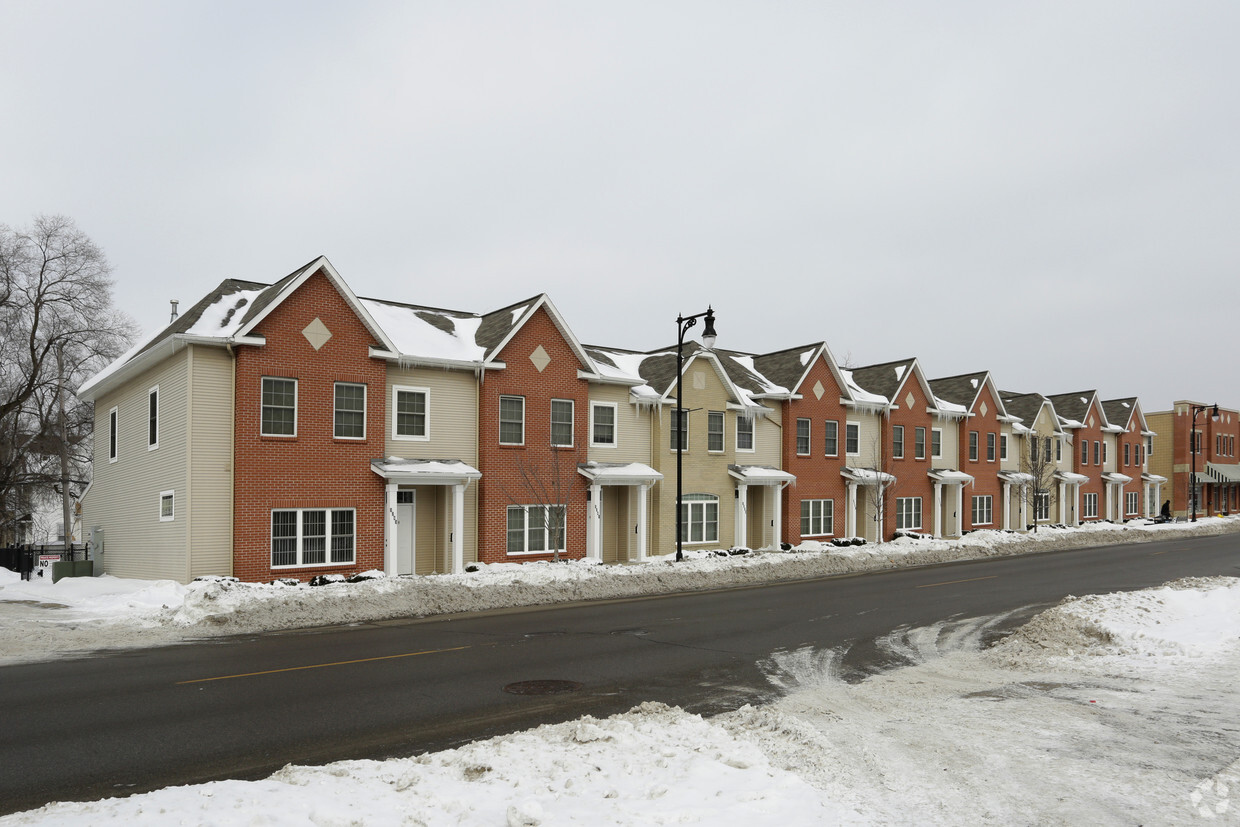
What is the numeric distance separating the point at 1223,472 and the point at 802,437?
57361mm

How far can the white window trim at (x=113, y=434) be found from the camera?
2830 centimetres

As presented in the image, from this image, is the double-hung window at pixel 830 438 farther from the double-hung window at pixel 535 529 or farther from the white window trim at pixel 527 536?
the double-hung window at pixel 535 529

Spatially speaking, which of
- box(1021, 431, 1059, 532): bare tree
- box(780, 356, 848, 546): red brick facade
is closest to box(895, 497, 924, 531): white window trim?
box(780, 356, 848, 546): red brick facade

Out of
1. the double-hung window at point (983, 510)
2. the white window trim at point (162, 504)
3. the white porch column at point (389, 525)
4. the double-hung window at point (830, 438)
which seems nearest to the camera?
the white window trim at point (162, 504)

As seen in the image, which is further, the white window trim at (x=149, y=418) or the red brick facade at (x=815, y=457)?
the red brick facade at (x=815, y=457)

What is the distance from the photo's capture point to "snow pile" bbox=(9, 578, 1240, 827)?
6312mm

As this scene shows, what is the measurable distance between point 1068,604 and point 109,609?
67.7 feet

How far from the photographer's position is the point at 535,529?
1141 inches

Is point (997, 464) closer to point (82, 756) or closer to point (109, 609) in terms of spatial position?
point (109, 609)

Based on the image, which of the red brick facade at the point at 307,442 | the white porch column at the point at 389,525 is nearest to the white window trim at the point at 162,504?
the red brick facade at the point at 307,442

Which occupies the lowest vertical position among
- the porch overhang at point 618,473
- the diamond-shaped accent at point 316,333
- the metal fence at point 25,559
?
the metal fence at point 25,559

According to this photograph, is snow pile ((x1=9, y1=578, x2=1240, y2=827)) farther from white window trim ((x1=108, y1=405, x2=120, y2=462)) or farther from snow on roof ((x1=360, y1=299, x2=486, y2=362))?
white window trim ((x1=108, y1=405, x2=120, y2=462))

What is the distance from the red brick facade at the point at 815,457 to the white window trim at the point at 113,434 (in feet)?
86.0

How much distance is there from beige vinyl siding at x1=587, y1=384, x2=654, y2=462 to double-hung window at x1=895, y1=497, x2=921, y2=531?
17426mm
